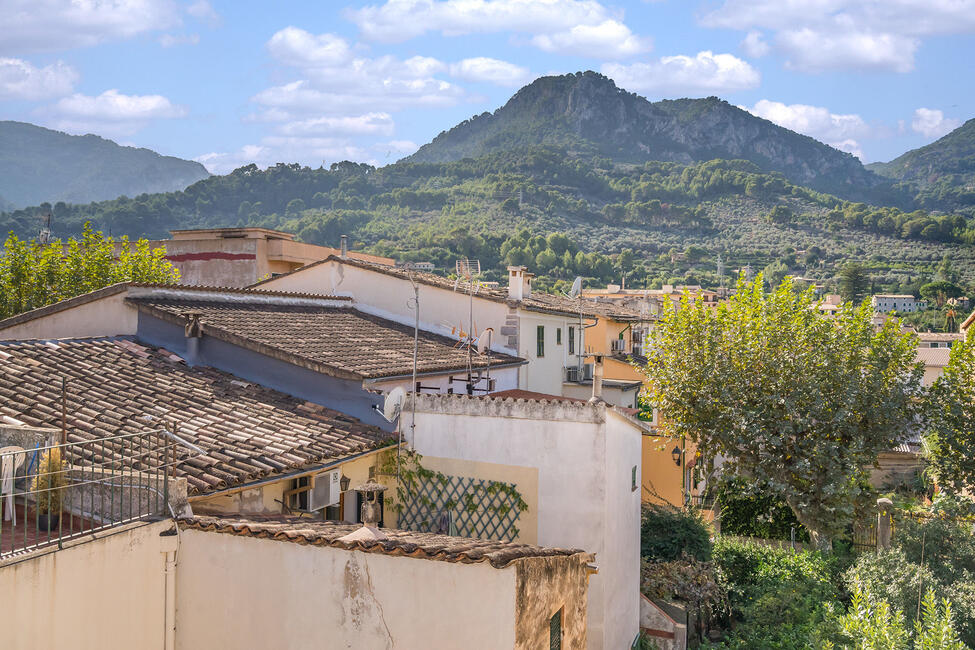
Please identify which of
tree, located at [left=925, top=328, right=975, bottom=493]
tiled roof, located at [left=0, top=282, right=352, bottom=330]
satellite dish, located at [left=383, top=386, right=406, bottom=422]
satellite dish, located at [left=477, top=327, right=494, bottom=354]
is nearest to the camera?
satellite dish, located at [left=383, top=386, right=406, bottom=422]

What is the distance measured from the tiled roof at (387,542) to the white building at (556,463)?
2.87 meters

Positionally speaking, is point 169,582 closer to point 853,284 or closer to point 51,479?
point 51,479

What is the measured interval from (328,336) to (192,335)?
2.97 m

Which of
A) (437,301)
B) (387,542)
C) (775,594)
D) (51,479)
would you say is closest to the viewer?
(387,542)

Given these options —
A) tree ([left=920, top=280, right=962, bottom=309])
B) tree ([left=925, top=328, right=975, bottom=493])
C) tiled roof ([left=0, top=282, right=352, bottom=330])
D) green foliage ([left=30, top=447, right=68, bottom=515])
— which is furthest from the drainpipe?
tree ([left=920, top=280, right=962, bottom=309])

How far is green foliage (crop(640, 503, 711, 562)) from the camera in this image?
51.0 ft

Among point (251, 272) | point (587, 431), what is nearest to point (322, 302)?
point (587, 431)

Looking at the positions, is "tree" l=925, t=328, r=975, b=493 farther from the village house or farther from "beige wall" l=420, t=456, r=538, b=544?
"beige wall" l=420, t=456, r=538, b=544

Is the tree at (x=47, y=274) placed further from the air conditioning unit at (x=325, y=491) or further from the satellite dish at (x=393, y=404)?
the air conditioning unit at (x=325, y=491)

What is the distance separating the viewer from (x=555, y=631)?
300 inches

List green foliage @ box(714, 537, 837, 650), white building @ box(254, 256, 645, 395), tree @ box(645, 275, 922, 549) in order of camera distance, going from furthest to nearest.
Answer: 1. white building @ box(254, 256, 645, 395)
2. tree @ box(645, 275, 922, 549)
3. green foliage @ box(714, 537, 837, 650)

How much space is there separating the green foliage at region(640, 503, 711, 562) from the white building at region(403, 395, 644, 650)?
13.1 feet

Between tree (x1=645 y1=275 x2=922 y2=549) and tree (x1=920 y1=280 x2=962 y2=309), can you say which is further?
tree (x1=920 y1=280 x2=962 y2=309)

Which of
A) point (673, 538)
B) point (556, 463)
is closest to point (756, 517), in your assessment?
point (673, 538)
